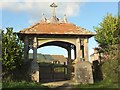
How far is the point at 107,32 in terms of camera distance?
119 feet

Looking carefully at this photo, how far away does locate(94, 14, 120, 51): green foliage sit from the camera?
35500 millimetres

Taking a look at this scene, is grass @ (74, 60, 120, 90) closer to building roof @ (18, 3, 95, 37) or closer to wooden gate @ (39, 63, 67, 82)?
building roof @ (18, 3, 95, 37)

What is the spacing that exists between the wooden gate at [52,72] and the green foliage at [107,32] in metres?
5.76

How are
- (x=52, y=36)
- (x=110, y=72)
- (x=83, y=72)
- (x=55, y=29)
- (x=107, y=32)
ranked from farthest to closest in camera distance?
(x=107, y=32)
(x=55, y=29)
(x=52, y=36)
(x=83, y=72)
(x=110, y=72)

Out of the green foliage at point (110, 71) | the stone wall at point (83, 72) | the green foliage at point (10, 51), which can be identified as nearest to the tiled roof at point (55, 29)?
the green foliage at point (10, 51)

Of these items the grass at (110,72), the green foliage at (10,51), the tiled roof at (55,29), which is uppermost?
the tiled roof at (55,29)

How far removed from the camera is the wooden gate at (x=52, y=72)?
117 feet

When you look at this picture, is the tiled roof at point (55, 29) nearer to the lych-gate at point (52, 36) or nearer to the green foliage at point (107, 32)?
the lych-gate at point (52, 36)

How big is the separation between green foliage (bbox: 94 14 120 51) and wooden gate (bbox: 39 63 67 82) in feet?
18.9

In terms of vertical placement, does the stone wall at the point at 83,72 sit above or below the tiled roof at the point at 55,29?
below

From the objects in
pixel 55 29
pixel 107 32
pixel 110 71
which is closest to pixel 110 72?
pixel 110 71

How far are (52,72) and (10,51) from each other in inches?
434

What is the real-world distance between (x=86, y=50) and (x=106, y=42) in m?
5.51

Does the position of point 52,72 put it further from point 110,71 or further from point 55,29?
point 110,71
